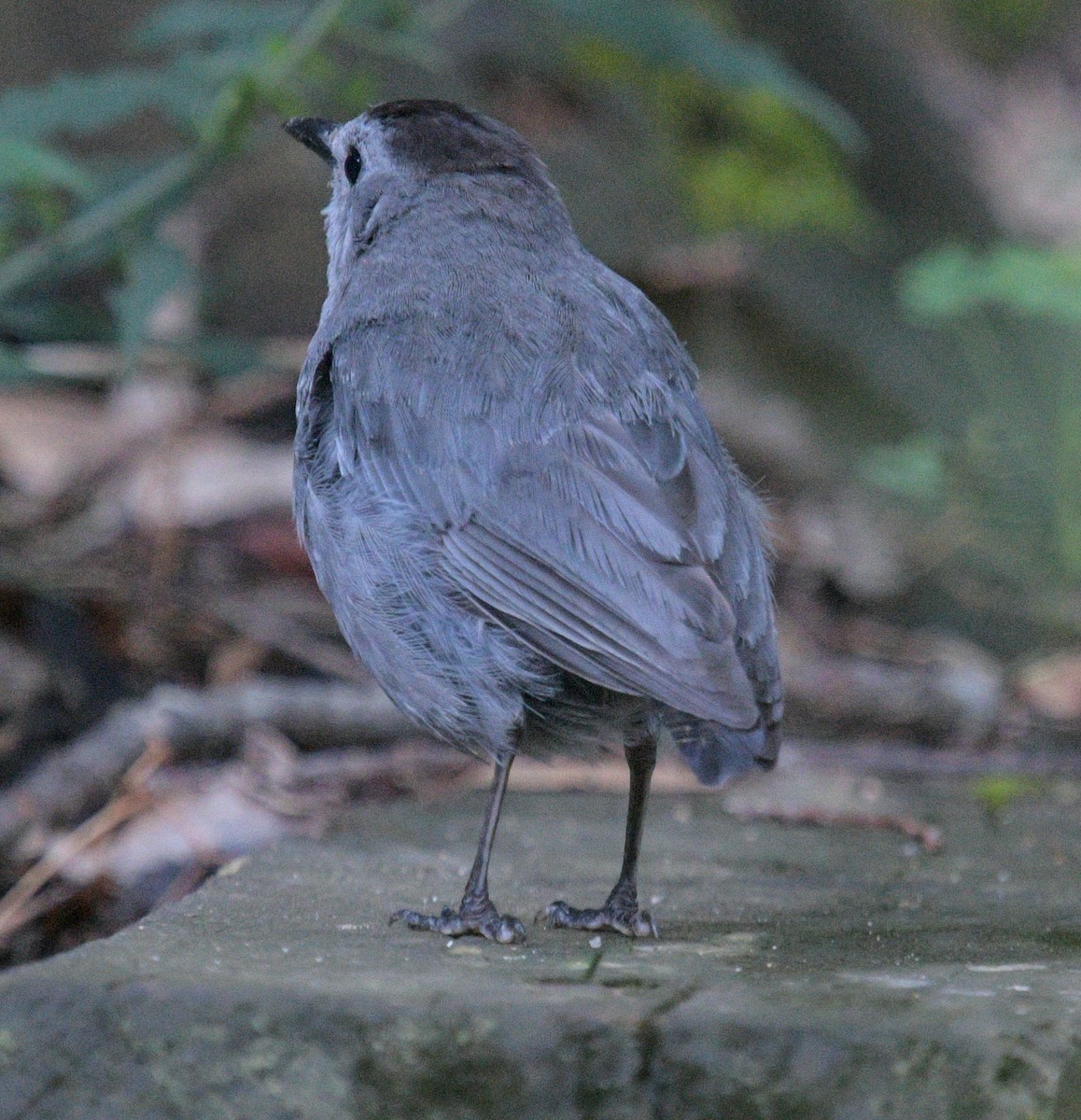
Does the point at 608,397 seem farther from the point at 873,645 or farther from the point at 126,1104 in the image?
the point at 873,645

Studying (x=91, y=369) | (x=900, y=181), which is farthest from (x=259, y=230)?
(x=900, y=181)

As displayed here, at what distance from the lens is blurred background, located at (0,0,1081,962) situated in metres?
4.22

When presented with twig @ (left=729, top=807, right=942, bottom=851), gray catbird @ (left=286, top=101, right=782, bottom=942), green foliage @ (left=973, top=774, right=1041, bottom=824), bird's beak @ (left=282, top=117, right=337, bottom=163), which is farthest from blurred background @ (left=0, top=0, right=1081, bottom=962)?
gray catbird @ (left=286, top=101, right=782, bottom=942)

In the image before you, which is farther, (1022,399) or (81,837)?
(1022,399)

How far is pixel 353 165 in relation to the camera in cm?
360

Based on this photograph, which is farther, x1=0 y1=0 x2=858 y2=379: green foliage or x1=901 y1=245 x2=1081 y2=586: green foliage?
x1=901 y1=245 x2=1081 y2=586: green foliage

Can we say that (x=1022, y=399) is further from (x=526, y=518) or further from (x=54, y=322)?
(x=526, y=518)

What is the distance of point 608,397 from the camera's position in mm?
2893

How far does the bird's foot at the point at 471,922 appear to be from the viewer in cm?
248

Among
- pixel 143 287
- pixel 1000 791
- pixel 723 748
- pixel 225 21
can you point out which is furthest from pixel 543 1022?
pixel 225 21

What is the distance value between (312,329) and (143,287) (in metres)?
2.85

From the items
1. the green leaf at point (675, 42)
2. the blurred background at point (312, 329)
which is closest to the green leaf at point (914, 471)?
the blurred background at point (312, 329)

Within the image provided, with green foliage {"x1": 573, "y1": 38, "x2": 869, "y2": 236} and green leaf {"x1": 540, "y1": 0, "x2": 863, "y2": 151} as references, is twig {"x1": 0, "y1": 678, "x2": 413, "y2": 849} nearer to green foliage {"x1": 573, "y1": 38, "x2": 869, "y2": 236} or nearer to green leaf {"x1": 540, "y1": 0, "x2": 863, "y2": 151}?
green leaf {"x1": 540, "y1": 0, "x2": 863, "y2": 151}

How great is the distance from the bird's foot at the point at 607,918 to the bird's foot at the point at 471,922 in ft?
0.31
